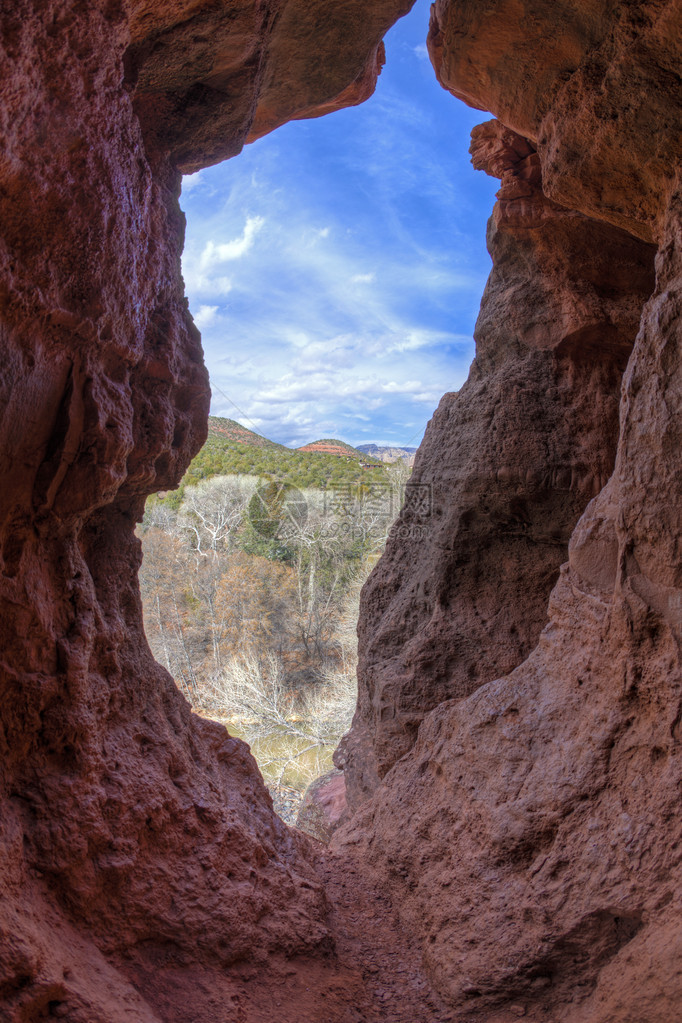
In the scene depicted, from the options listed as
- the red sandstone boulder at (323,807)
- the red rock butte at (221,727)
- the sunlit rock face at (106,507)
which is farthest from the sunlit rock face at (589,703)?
the red sandstone boulder at (323,807)

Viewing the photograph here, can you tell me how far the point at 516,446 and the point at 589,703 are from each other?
76.4 inches

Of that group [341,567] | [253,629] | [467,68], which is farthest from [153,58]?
[341,567]

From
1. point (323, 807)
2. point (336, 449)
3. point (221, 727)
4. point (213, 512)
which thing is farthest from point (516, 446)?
point (336, 449)

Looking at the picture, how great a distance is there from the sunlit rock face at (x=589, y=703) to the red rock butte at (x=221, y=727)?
1 cm

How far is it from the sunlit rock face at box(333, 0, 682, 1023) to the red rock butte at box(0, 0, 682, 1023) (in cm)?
1

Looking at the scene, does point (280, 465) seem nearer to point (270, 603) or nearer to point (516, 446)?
point (270, 603)

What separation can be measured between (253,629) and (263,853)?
17462mm

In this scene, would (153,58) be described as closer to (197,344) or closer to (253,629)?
(197,344)

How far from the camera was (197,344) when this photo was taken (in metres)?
3.52

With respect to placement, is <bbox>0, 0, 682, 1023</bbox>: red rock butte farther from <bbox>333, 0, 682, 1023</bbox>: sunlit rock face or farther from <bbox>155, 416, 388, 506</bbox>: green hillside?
<bbox>155, 416, 388, 506</bbox>: green hillside

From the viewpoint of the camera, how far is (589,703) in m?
2.72

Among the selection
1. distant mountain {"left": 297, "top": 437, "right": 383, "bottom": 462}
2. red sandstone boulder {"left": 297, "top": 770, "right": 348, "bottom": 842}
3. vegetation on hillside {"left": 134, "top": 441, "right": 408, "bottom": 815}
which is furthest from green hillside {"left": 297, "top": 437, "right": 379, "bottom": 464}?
red sandstone boulder {"left": 297, "top": 770, "right": 348, "bottom": 842}

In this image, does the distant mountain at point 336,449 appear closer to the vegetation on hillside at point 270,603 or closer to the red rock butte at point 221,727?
the vegetation on hillside at point 270,603

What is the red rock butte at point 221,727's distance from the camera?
2125mm
